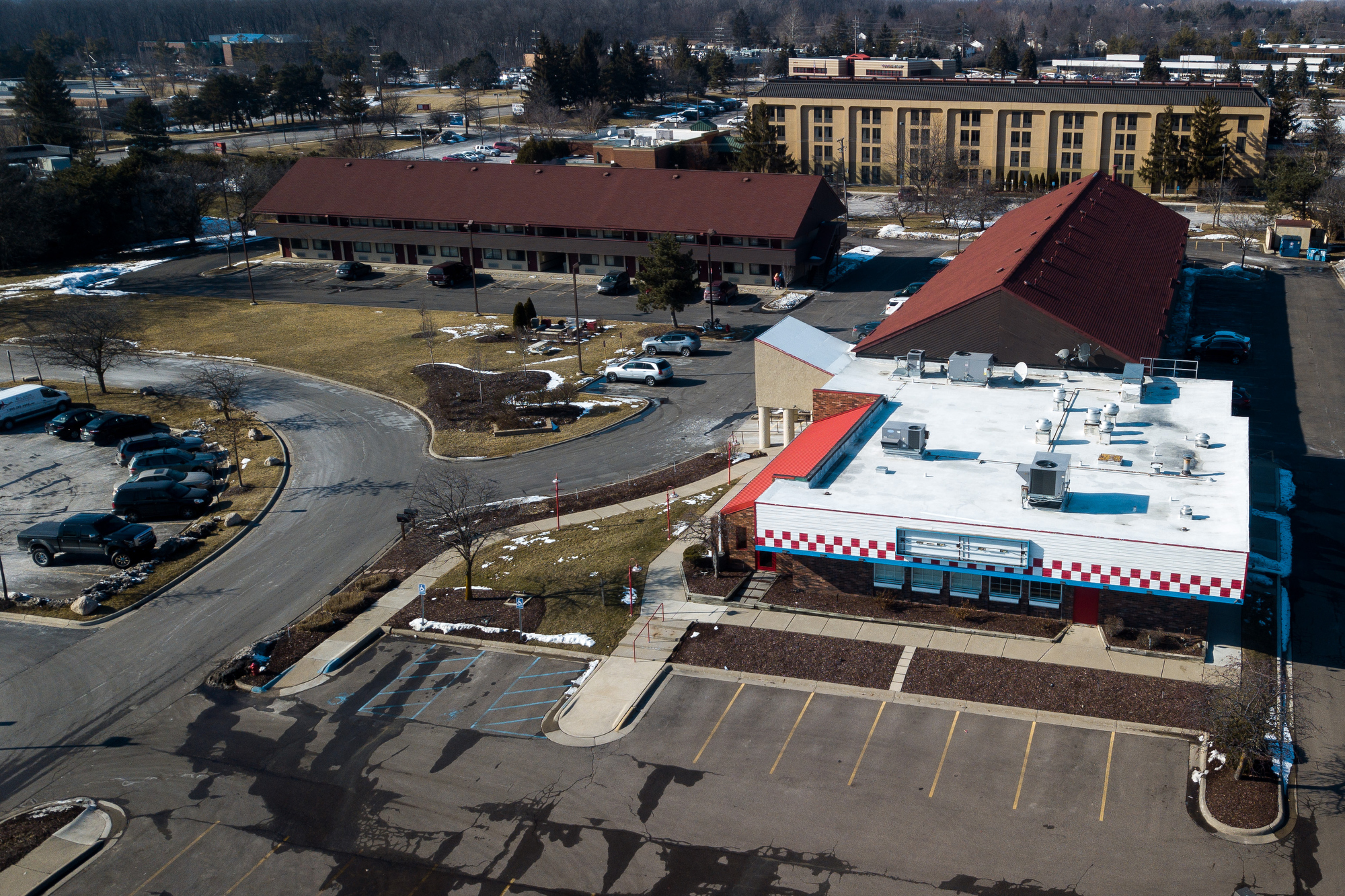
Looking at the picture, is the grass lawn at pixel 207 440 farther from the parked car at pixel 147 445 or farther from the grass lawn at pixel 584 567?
the grass lawn at pixel 584 567

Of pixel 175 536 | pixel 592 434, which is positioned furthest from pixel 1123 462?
pixel 175 536

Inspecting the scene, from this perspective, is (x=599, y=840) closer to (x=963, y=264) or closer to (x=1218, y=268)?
(x=963, y=264)

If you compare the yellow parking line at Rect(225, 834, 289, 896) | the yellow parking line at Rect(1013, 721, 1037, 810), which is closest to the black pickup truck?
the yellow parking line at Rect(225, 834, 289, 896)

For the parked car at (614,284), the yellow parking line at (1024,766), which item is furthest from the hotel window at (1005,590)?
the parked car at (614,284)

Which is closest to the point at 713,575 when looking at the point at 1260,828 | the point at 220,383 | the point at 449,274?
the point at 1260,828

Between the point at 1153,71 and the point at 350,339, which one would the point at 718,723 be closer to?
the point at 350,339

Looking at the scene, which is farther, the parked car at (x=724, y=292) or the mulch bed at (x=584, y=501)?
the parked car at (x=724, y=292)
